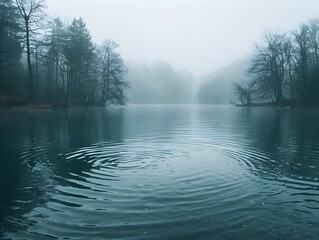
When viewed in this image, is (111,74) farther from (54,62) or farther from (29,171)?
(29,171)

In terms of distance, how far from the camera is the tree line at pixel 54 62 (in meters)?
44.4

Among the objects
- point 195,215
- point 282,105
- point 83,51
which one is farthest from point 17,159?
point 282,105

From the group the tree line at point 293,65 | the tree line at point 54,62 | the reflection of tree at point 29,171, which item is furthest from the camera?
the tree line at point 293,65

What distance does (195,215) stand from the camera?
5.20 metres

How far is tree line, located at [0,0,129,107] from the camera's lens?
1747 inches

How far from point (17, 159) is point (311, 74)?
61730 millimetres

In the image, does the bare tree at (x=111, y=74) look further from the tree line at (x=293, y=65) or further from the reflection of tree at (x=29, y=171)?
the reflection of tree at (x=29, y=171)

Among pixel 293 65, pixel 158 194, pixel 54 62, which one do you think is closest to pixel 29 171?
pixel 158 194

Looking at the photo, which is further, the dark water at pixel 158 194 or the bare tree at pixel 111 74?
the bare tree at pixel 111 74

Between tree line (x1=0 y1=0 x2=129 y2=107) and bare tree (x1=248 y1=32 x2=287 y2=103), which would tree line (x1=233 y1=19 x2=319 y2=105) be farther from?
tree line (x1=0 y1=0 x2=129 y2=107)

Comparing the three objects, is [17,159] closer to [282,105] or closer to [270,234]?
[270,234]

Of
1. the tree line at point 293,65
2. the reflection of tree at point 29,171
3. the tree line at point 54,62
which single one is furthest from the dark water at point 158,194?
the tree line at point 293,65

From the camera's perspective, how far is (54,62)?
2512 inches

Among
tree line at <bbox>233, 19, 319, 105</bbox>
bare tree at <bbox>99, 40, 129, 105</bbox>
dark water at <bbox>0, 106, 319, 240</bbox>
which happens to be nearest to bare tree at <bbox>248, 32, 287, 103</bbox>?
tree line at <bbox>233, 19, 319, 105</bbox>
